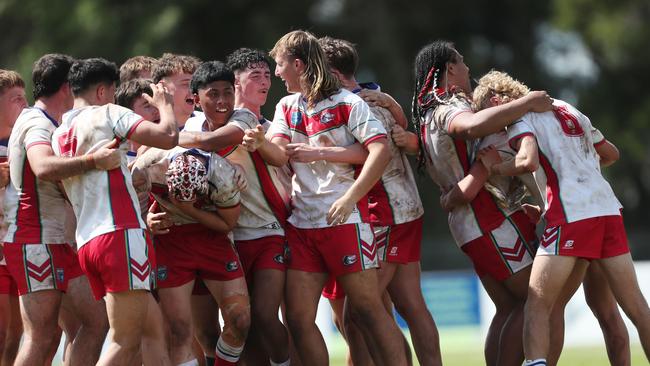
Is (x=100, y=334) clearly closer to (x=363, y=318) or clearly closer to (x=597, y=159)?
(x=363, y=318)

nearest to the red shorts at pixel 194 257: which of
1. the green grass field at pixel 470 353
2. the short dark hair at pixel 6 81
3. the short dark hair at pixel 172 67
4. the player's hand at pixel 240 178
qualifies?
the player's hand at pixel 240 178

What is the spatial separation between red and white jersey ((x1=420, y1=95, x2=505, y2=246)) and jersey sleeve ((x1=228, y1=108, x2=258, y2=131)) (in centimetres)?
141

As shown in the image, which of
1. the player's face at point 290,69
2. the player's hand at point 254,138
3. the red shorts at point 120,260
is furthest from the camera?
the player's face at point 290,69

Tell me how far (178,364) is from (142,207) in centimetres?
132

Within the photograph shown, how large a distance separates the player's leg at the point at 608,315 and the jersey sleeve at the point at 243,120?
9.42 feet

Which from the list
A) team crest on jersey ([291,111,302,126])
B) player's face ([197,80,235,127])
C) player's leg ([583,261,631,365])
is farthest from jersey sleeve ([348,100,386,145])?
player's leg ([583,261,631,365])

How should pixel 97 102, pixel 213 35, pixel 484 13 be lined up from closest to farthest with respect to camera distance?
pixel 97 102, pixel 213 35, pixel 484 13

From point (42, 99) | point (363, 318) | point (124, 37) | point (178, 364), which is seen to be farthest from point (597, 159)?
point (124, 37)

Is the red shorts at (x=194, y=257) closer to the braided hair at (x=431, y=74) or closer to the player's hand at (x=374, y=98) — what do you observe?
the player's hand at (x=374, y=98)

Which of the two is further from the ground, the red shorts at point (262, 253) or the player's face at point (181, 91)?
the player's face at point (181, 91)

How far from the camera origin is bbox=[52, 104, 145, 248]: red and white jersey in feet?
25.1

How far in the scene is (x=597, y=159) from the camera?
8.59m

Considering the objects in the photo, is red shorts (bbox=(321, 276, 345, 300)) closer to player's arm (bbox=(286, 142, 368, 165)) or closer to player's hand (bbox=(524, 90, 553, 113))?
player's arm (bbox=(286, 142, 368, 165))

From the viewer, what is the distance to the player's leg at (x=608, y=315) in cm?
877
